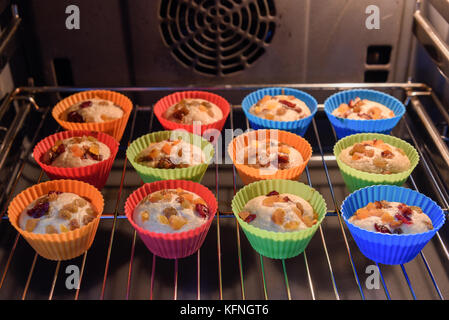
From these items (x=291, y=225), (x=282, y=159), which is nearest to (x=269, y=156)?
(x=282, y=159)

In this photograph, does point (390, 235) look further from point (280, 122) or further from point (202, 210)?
point (280, 122)

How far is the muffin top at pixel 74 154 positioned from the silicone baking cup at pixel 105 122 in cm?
13

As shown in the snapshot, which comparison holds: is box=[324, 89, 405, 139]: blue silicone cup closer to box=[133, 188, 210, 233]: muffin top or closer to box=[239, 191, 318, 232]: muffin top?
box=[239, 191, 318, 232]: muffin top

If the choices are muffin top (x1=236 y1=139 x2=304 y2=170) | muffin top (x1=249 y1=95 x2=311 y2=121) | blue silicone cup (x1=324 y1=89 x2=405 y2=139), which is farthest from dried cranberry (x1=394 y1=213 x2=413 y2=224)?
muffin top (x1=249 y1=95 x2=311 y2=121)

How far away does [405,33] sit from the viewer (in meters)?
2.31

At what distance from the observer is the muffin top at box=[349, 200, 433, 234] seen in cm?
181

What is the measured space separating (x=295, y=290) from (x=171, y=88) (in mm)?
1123

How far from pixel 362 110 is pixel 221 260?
1.10m

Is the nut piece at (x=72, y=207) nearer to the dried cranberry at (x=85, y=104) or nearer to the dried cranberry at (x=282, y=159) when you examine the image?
the dried cranberry at (x=85, y=104)

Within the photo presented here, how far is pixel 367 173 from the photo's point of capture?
6.77 feet

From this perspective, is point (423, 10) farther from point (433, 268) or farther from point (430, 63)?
point (433, 268)

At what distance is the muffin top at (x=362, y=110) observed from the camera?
2.42m

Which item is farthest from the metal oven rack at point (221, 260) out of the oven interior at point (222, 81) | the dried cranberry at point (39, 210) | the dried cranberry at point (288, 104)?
the dried cranberry at point (288, 104)

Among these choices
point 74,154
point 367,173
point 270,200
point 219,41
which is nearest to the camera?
point 270,200
